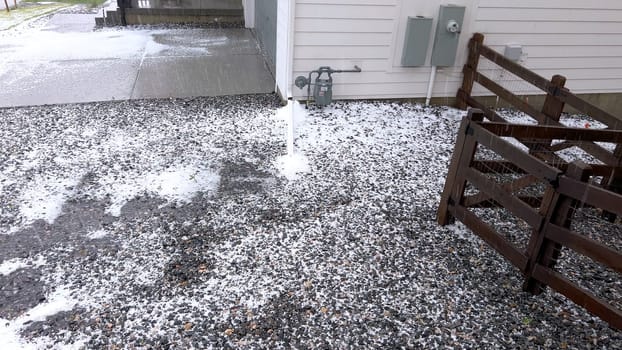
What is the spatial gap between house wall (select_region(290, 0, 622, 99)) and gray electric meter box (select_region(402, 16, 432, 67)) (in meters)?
0.12

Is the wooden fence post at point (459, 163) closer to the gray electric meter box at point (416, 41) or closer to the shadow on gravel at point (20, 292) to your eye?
the gray electric meter box at point (416, 41)

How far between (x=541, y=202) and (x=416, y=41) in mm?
3112

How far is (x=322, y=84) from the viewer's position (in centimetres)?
509

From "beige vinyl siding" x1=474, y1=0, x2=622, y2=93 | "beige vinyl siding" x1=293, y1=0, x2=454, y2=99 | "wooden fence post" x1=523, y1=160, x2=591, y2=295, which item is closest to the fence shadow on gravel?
"wooden fence post" x1=523, y1=160, x2=591, y2=295

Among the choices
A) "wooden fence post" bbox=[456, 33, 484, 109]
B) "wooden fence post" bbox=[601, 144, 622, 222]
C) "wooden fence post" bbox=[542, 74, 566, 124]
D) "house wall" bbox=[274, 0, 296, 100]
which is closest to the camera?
"wooden fence post" bbox=[601, 144, 622, 222]

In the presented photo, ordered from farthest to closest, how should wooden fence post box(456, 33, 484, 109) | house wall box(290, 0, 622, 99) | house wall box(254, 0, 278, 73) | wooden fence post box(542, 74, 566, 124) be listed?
house wall box(254, 0, 278, 73), wooden fence post box(456, 33, 484, 109), house wall box(290, 0, 622, 99), wooden fence post box(542, 74, 566, 124)

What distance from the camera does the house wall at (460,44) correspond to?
5.01 m

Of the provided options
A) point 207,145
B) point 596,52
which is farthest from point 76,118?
point 596,52

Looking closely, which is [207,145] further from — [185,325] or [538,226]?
[538,226]

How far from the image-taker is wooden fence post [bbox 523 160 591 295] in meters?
2.32

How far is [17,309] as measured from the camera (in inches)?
95.2

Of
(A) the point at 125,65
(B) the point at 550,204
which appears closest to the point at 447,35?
(B) the point at 550,204

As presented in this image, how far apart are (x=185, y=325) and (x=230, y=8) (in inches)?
345

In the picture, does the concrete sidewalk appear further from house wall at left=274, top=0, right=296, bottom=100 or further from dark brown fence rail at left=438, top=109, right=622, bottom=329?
dark brown fence rail at left=438, top=109, right=622, bottom=329
